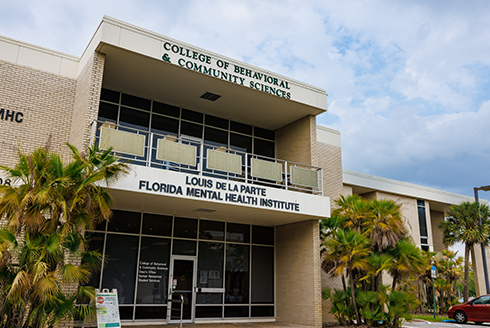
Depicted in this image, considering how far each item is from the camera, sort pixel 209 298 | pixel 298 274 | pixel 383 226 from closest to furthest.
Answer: pixel 383 226 → pixel 209 298 → pixel 298 274

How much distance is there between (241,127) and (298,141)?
260 centimetres

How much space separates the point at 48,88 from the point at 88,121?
2922 mm

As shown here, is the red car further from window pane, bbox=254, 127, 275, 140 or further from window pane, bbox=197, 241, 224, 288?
window pane, bbox=254, 127, 275, 140

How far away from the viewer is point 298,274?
15836mm

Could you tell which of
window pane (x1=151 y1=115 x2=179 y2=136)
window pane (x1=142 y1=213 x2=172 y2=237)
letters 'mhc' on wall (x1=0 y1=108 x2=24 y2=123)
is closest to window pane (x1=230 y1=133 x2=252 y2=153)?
window pane (x1=151 y1=115 x2=179 y2=136)

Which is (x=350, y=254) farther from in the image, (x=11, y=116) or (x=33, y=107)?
(x=11, y=116)

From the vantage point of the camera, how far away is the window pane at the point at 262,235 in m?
17.3

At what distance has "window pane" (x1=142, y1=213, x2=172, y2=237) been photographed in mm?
14922

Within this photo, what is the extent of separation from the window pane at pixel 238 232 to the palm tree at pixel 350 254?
11.5ft

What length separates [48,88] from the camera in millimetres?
13602

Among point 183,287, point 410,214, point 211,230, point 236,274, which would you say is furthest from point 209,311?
point 410,214

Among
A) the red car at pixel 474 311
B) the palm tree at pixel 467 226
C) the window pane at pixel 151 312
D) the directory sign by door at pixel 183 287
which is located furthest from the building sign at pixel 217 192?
the palm tree at pixel 467 226

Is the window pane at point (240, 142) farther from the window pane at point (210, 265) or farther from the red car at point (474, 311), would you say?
the red car at point (474, 311)

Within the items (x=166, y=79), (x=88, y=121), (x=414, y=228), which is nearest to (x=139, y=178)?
(x=88, y=121)
